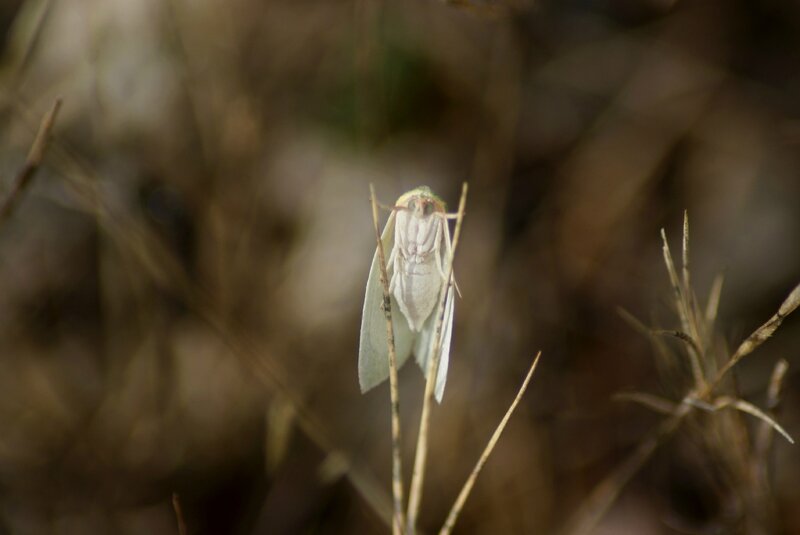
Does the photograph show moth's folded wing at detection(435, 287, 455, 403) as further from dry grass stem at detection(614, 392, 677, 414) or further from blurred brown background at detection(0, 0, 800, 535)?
blurred brown background at detection(0, 0, 800, 535)

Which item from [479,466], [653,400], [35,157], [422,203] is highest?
[35,157]

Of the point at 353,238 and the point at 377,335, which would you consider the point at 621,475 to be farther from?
the point at 377,335

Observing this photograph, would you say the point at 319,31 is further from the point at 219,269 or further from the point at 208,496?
the point at 208,496

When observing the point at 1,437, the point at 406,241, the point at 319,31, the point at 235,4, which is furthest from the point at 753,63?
the point at 1,437

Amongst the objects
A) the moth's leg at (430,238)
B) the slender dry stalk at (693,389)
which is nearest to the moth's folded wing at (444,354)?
the moth's leg at (430,238)

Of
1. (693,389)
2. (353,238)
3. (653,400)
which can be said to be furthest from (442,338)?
(353,238)

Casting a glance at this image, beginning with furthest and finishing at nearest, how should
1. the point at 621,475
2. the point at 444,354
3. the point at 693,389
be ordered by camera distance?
the point at 621,475 < the point at 693,389 < the point at 444,354

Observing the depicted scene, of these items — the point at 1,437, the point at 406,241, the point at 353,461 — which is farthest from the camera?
the point at 1,437

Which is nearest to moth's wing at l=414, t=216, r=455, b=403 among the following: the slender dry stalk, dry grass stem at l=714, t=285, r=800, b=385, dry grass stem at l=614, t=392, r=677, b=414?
the slender dry stalk
